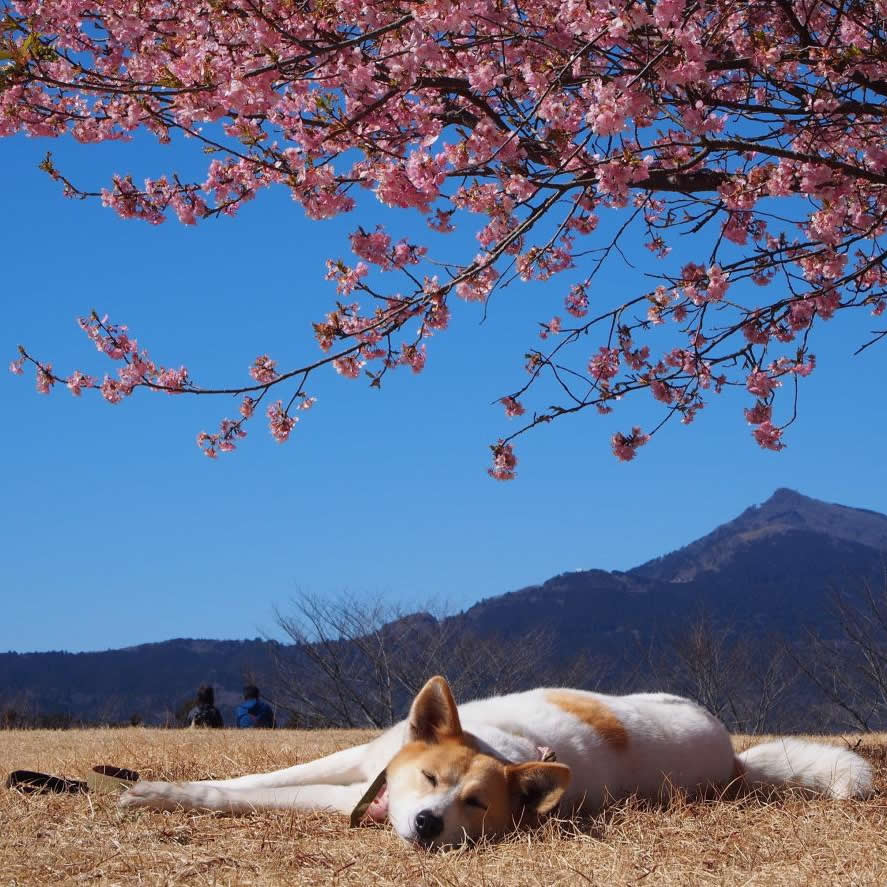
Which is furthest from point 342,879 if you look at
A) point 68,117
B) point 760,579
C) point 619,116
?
point 760,579

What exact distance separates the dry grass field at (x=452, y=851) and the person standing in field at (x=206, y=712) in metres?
11.9

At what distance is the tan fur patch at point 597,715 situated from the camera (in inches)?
184

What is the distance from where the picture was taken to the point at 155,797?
4.37 metres

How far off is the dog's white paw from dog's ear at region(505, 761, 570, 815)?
4.67 ft

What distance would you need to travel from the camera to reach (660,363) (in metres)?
7.64

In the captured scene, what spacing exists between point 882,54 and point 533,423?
116 inches

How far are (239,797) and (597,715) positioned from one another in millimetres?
1609

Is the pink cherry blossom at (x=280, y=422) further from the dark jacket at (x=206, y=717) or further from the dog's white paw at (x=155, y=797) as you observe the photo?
the dark jacket at (x=206, y=717)

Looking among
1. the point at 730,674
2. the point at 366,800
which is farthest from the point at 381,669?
the point at 366,800

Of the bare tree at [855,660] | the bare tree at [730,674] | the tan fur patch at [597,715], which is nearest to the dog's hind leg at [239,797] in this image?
the tan fur patch at [597,715]

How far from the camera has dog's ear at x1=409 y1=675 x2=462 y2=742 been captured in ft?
13.0

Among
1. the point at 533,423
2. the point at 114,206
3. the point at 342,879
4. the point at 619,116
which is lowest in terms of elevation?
the point at 342,879

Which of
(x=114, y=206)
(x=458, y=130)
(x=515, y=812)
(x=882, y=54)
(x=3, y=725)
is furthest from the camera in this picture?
(x=3, y=725)

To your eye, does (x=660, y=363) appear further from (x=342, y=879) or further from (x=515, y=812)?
(x=342, y=879)
